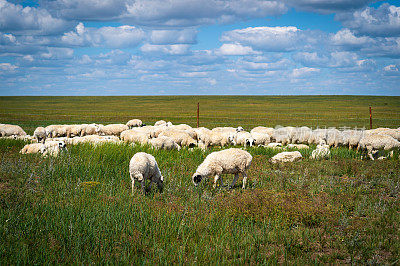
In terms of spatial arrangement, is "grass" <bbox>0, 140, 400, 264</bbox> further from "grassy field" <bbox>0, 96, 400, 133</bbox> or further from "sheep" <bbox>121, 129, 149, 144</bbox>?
"grassy field" <bbox>0, 96, 400, 133</bbox>

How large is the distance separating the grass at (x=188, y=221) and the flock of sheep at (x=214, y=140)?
68 centimetres

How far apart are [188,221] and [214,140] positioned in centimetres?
1216

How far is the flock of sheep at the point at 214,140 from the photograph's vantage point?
8.97m

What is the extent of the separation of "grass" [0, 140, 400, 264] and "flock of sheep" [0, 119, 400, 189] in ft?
2.23

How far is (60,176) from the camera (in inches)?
349

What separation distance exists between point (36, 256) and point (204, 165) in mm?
5320

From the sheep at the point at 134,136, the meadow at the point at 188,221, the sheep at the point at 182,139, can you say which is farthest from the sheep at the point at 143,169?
the sheep at the point at 134,136

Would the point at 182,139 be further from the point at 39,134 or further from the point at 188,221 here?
the point at 188,221

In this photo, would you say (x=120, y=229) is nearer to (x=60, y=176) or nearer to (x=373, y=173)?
(x=60, y=176)

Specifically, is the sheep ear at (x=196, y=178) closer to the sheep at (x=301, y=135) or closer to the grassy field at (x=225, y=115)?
the grassy field at (x=225, y=115)

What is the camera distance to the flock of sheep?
8969 mm

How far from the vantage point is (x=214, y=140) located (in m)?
18.2

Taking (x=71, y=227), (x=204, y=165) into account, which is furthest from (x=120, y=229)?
(x=204, y=165)

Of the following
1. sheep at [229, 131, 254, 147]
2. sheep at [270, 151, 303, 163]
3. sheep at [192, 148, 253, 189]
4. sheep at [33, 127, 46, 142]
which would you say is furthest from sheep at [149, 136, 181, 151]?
sheep at [33, 127, 46, 142]
